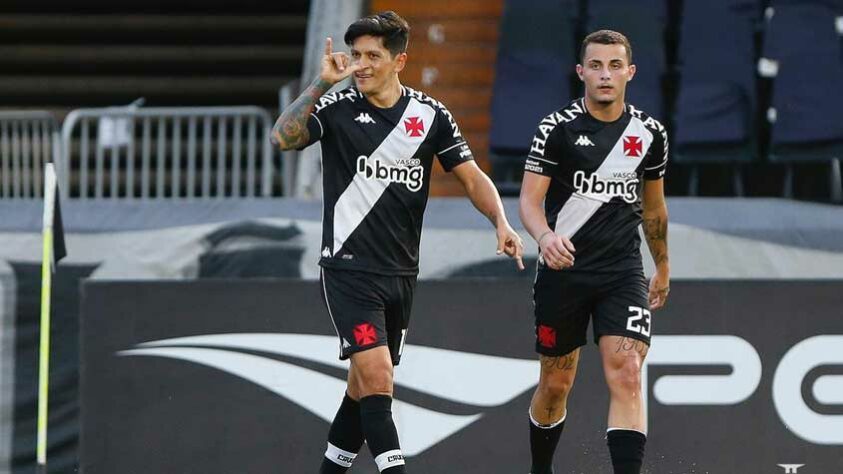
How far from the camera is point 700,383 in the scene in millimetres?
Answer: 8023

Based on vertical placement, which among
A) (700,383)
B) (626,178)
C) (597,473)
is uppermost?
(626,178)

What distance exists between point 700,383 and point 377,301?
7.85ft

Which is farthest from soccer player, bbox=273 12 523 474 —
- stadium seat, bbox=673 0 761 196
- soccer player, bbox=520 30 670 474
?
stadium seat, bbox=673 0 761 196

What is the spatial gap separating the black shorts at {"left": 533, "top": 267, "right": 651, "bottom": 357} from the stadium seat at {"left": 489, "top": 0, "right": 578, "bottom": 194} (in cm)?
452

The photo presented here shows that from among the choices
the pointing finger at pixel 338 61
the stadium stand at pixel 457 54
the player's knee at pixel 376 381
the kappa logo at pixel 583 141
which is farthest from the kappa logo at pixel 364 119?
the stadium stand at pixel 457 54

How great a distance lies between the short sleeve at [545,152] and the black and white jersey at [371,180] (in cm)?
51

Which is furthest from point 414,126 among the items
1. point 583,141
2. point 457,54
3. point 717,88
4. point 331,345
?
point 457,54

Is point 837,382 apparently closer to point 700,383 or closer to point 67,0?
point 700,383

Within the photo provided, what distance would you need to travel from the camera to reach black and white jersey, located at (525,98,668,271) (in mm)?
6809

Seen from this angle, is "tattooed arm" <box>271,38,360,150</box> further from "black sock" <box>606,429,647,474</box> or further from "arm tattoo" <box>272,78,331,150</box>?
"black sock" <box>606,429,647,474</box>

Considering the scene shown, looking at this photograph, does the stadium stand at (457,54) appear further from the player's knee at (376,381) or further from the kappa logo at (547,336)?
the player's knee at (376,381)

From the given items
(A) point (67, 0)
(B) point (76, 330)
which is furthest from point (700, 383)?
(A) point (67, 0)

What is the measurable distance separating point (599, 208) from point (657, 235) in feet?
1.28

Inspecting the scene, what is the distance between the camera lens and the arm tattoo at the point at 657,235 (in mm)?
7027
